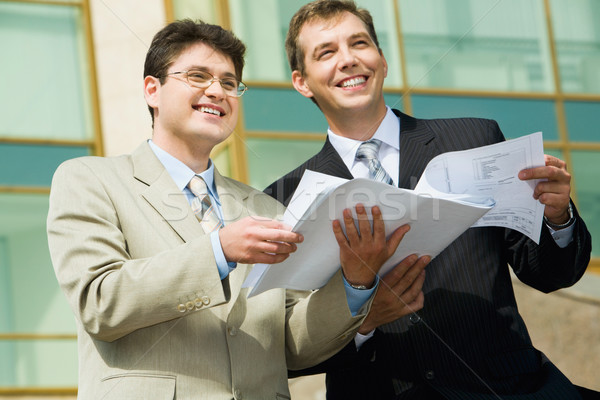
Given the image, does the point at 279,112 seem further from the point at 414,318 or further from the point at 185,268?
the point at 185,268

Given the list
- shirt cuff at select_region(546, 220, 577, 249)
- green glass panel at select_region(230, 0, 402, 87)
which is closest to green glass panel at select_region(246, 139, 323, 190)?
green glass panel at select_region(230, 0, 402, 87)

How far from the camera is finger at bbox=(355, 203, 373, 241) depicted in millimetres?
2610

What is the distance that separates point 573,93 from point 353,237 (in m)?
8.05

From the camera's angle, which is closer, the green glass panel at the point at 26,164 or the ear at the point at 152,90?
the ear at the point at 152,90

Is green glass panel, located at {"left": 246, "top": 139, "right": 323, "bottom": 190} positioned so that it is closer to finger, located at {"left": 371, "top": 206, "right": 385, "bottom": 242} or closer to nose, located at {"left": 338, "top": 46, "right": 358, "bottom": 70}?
nose, located at {"left": 338, "top": 46, "right": 358, "bottom": 70}

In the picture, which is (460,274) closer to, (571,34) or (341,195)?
(341,195)

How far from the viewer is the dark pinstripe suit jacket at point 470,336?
3094 millimetres

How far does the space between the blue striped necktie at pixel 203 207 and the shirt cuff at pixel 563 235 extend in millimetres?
1311

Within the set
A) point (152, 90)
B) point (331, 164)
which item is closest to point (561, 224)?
point (331, 164)

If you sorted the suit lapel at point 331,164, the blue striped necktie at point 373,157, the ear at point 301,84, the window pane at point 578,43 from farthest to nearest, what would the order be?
the window pane at point 578,43
the ear at point 301,84
the suit lapel at point 331,164
the blue striped necktie at point 373,157

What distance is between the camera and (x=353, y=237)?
8.86 ft

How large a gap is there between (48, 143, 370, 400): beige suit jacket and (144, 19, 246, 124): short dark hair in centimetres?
46

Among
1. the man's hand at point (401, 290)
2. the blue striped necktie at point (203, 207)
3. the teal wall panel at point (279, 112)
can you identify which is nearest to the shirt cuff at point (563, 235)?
the man's hand at point (401, 290)

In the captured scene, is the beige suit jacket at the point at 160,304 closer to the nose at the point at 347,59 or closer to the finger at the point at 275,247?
the finger at the point at 275,247
